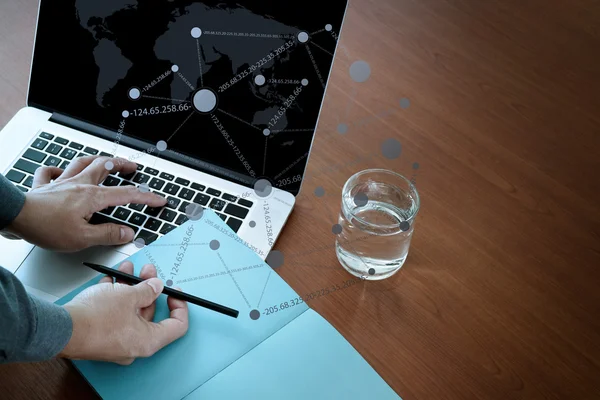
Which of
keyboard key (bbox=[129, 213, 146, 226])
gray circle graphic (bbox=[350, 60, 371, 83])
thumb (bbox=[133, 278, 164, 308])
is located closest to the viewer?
thumb (bbox=[133, 278, 164, 308])

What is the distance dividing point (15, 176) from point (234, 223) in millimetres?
295

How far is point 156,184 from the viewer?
75 centimetres

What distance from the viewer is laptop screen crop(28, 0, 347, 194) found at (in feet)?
2.25

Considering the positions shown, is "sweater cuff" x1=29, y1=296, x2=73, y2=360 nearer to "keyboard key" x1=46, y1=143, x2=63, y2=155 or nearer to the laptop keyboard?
the laptop keyboard

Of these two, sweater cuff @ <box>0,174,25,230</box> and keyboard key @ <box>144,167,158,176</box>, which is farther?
keyboard key @ <box>144,167,158,176</box>

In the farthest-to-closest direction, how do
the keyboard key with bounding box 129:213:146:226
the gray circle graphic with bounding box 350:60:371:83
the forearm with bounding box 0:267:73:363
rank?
the gray circle graphic with bounding box 350:60:371:83, the keyboard key with bounding box 129:213:146:226, the forearm with bounding box 0:267:73:363

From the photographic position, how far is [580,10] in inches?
39.6

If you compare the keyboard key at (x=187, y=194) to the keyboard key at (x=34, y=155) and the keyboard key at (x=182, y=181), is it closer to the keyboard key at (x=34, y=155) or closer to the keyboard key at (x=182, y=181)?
the keyboard key at (x=182, y=181)

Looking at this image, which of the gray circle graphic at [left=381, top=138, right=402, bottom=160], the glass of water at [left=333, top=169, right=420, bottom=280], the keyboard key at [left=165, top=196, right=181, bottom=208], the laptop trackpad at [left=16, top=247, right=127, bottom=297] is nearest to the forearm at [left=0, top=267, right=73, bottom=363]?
the laptop trackpad at [left=16, top=247, right=127, bottom=297]

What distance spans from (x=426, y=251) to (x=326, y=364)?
0.66 ft

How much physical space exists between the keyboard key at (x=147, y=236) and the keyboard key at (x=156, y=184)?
0.06 metres

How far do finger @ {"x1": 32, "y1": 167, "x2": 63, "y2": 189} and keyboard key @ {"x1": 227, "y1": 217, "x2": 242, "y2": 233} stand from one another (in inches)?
9.3

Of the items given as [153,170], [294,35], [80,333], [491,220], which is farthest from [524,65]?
[80,333]

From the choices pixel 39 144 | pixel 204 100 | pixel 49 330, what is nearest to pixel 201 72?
pixel 204 100
